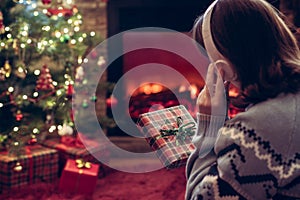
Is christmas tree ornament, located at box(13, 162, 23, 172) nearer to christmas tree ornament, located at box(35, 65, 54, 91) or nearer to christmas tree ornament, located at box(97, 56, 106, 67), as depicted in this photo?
christmas tree ornament, located at box(35, 65, 54, 91)

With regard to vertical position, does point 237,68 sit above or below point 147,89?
above

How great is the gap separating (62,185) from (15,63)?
0.86 meters

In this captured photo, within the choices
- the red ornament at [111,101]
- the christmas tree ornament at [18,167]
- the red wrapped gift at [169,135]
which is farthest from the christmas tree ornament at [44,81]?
the red wrapped gift at [169,135]

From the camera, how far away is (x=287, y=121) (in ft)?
2.83

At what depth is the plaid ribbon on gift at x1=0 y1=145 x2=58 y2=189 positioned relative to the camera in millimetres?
2836

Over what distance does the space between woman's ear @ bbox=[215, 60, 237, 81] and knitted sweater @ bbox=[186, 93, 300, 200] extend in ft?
0.28

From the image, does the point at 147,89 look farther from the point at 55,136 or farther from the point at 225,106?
the point at 225,106

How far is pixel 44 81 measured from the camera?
9.61 ft

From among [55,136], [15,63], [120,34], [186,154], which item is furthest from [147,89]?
[186,154]

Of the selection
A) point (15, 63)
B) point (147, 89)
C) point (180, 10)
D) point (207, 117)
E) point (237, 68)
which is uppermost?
point (237, 68)

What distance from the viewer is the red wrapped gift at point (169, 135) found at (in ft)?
3.97

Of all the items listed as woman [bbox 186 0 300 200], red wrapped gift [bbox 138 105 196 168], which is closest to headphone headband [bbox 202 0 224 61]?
woman [bbox 186 0 300 200]

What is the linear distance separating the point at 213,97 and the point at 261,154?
0.19m

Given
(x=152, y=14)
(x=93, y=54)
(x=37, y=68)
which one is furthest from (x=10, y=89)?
(x=152, y=14)
